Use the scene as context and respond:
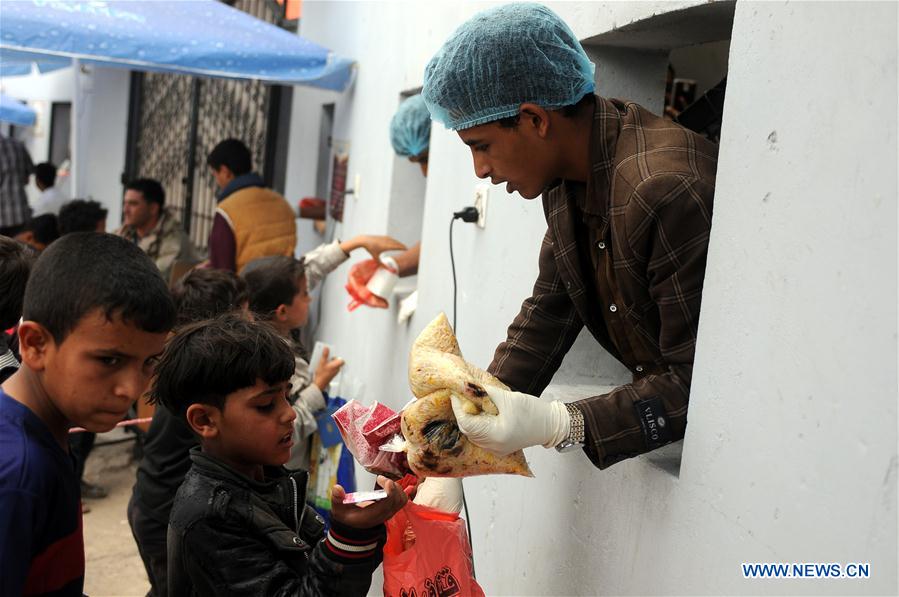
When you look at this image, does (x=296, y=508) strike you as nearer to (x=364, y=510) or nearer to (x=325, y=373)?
(x=364, y=510)

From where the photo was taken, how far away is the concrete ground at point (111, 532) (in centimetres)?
455

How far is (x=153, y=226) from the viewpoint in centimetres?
684

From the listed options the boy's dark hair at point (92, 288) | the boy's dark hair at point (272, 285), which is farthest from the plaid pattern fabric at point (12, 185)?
the boy's dark hair at point (92, 288)

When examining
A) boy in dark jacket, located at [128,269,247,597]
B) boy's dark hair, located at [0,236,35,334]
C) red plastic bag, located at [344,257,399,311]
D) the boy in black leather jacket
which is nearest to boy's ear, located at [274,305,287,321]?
boy in dark jacket, located at [128,269,247,597]

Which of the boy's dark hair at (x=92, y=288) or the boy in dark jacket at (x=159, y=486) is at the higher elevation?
the boy's dark hair at (x=92, y=288)

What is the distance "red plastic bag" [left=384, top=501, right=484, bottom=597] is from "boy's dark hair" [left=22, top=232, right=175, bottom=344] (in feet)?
2.10

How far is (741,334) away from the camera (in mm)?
1690

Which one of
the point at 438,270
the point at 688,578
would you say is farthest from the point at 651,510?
the point at 438,270

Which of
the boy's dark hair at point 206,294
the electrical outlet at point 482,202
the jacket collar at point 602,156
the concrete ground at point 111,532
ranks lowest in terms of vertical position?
the concrete ground at point 111,532

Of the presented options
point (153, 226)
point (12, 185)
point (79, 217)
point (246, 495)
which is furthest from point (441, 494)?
point (12, 185)

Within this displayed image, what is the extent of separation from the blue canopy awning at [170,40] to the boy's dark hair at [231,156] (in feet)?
1.79

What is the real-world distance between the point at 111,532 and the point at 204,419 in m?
3.52

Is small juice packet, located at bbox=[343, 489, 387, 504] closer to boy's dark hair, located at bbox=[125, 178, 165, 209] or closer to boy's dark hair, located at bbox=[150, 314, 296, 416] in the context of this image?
boy's dark hair, located at bbox=[150, 314, 296, 416]

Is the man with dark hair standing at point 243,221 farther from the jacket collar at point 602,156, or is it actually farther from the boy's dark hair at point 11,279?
the jacket collar at point 602,156
